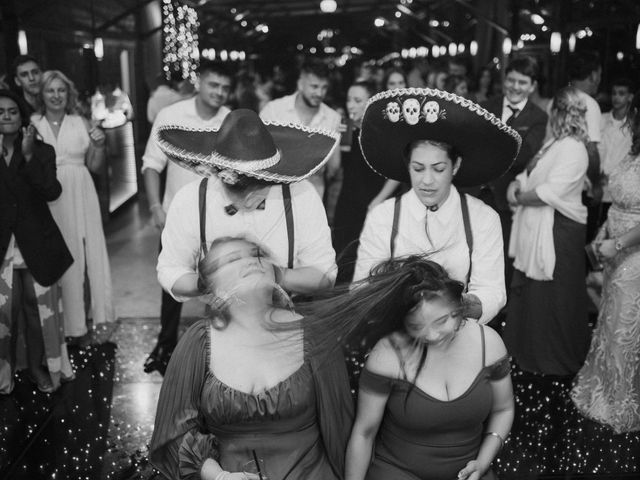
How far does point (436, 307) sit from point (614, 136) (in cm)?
390

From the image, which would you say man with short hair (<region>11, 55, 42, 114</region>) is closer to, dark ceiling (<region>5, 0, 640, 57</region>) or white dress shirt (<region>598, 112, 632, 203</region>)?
dark ceiling (<region>5, 0, 640, 57</region>)

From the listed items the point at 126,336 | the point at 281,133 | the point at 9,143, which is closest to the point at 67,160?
the point at 9,143

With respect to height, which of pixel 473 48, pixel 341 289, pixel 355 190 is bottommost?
pixel 355 190

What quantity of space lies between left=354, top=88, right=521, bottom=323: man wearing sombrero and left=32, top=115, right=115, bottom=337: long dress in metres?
2.24

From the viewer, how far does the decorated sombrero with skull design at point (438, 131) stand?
207 centimetres

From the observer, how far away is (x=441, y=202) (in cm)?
230

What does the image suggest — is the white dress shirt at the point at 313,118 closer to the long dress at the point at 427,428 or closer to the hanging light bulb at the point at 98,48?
the long dress at the point at 427,428

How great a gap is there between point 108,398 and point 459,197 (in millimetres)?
2158

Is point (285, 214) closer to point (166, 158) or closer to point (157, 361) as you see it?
point (166, 158)

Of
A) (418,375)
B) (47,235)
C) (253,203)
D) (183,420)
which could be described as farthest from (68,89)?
(418,375)

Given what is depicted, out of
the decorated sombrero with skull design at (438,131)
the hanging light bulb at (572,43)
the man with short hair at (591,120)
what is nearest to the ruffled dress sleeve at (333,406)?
the decorated sombrero with skull design at (438,131)

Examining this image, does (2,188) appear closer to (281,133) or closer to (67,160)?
(67,160)

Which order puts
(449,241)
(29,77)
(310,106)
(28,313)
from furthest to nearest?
(310,106)
(29,77)
(28,313)
(449,241)

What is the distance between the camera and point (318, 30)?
26156mm
